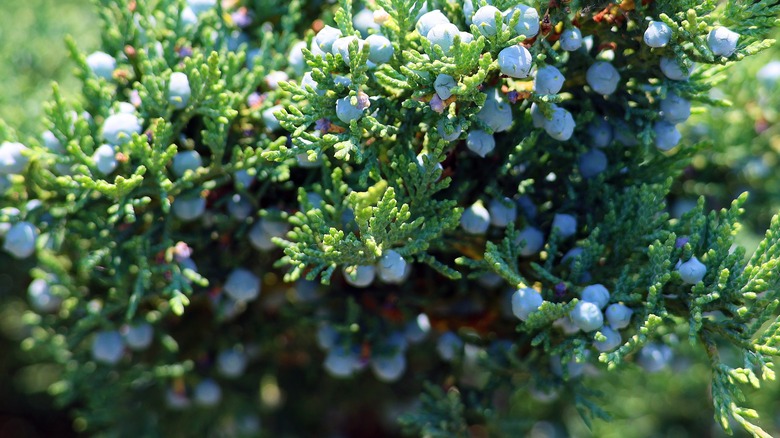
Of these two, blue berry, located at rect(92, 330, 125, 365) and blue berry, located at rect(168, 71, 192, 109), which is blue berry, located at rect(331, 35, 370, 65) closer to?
blue berry, located at rect(168, 71, 192, 109)

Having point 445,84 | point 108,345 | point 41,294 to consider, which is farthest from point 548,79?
point 41,294

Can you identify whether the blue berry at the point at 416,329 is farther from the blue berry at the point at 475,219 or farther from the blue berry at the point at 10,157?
the blue berry at the point at 10,157

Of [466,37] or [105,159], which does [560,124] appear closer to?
[466,37]

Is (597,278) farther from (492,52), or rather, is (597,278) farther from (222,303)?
(222,303)

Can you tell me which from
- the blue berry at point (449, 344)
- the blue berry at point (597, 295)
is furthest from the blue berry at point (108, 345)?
the blue berry at point (597, 295)

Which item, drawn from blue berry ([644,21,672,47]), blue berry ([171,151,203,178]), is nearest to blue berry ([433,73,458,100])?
blue berry ([644,21,672,47])
